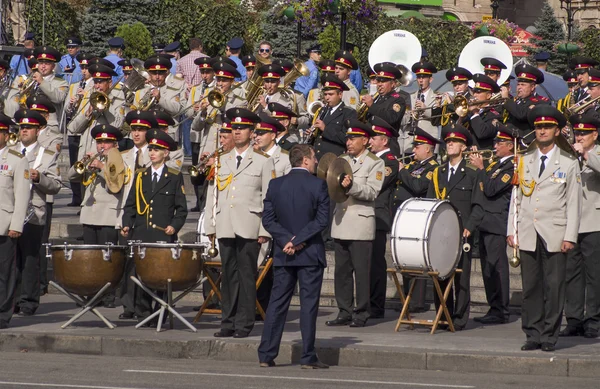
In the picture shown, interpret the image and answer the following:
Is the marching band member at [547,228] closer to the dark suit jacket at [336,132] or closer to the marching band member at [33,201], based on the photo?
the dark suit jacket at [336,132]

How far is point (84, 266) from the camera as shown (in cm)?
1443

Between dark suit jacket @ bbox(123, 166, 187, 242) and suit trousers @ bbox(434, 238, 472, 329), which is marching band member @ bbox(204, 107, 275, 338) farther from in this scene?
suit trousers @ bbox(434, 238, 472, 329)

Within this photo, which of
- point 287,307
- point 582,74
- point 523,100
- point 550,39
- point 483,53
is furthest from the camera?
point 550,39

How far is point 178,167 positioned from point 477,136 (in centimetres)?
350

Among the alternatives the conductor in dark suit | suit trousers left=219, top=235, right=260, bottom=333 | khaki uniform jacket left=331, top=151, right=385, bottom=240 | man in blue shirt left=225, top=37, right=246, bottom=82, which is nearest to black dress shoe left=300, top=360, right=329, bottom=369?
the conductor in dark suit

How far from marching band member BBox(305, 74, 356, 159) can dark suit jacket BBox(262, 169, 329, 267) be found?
12.5ft

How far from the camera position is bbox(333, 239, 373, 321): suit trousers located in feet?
49.9

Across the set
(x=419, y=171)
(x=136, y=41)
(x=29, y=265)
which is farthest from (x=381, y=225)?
(x=136, y=41)

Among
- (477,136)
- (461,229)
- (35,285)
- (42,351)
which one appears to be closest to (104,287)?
(42,351)

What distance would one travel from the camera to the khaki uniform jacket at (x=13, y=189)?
14922 mm

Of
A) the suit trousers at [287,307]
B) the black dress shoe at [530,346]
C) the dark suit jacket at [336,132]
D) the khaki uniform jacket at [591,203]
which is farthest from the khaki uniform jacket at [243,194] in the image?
the khaki uniform jacket at [591,203]

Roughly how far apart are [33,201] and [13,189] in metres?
0.88

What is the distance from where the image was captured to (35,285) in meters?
16.2

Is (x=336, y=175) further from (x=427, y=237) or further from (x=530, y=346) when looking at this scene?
(x=530, y=346)
